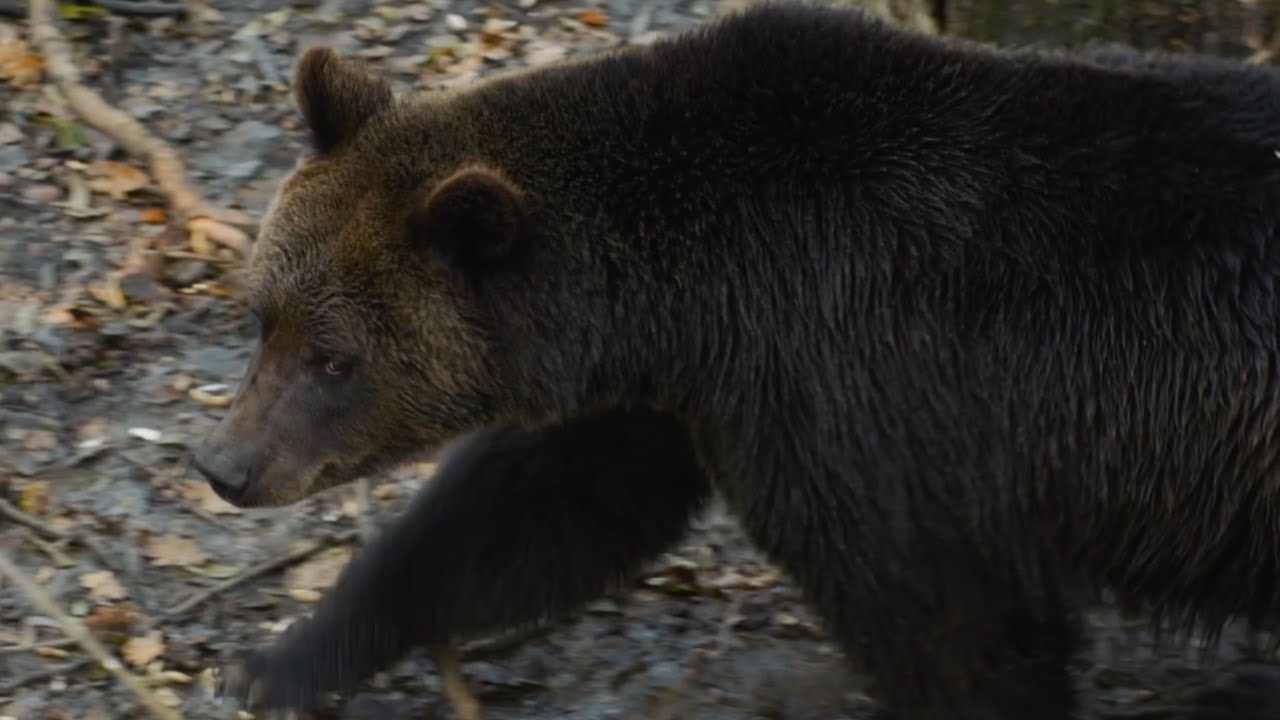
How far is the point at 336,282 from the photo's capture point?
5793mm

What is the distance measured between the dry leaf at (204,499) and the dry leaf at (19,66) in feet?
10.9

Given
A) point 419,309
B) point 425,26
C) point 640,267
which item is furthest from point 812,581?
point 425,26

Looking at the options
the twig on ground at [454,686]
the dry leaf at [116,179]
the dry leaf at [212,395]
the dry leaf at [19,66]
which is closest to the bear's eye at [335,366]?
the twig on ground at [454,686]

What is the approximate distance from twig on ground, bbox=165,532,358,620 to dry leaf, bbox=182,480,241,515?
0.42 meters

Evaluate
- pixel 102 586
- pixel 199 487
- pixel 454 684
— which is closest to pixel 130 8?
pixel 199 487

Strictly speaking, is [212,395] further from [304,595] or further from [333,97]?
[333,97]

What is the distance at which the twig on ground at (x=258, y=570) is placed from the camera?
274 inches

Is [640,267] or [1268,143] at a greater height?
[1268,143]

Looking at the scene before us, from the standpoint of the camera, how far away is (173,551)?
7.30m

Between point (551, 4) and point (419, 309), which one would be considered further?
point (551, 4)

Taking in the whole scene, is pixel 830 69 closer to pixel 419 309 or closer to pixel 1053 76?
pixel 1053 76

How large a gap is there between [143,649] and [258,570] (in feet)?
1.85

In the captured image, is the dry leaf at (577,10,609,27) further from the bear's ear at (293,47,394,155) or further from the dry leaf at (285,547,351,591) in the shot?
the bear's ear at (293,47,394,155)

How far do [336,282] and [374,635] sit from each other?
1352 mm
